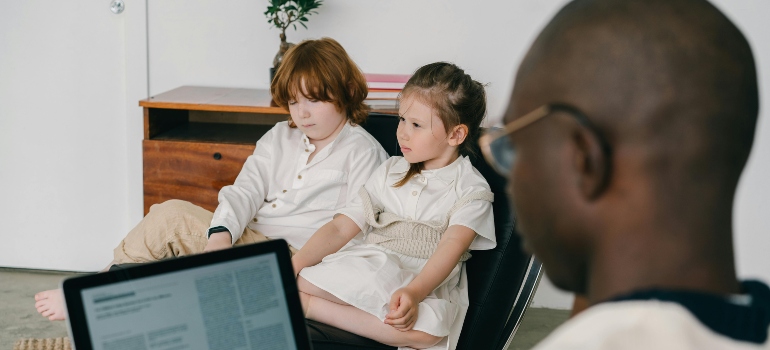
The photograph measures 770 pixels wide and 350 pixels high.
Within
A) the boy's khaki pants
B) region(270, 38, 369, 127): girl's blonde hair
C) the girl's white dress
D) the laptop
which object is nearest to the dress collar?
the girl's white dress

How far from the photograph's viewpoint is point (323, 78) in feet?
6.73

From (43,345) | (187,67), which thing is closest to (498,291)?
(43,345)

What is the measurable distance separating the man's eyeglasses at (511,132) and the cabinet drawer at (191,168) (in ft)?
5.82

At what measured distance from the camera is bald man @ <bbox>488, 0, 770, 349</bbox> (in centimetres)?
56

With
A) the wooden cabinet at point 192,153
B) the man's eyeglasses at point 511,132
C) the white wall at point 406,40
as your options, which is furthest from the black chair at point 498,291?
the man's eyeglasses at point 511,132

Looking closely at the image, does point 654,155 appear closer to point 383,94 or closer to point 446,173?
point 446,173

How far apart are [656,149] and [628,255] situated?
78 mm

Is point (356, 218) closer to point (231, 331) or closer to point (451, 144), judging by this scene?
point (451, 144)

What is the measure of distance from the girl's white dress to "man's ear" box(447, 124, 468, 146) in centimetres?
6

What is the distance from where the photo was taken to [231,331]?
0.97 m

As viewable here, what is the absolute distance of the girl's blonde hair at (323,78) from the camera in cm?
205

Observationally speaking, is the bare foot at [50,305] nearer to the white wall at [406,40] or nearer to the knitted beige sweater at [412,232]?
the knitted beige sweater at [412,232]

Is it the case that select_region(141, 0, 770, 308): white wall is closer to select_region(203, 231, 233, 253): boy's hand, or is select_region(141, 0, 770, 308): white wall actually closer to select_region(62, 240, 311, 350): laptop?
select_region(203, 231, 233, 253): boy's hand

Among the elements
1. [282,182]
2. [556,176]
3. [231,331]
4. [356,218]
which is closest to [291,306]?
[231,331]
